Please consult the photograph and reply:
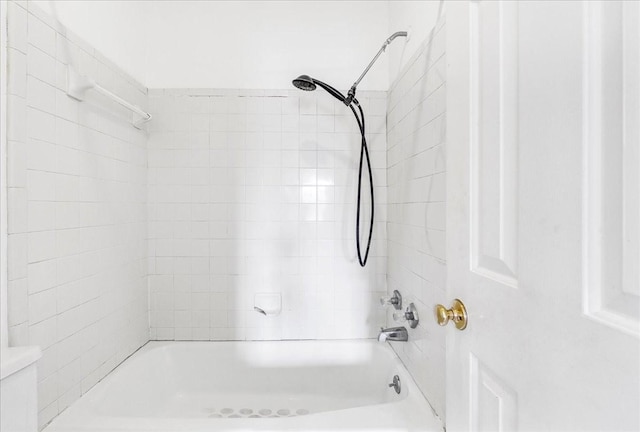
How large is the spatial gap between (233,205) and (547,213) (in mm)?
1605

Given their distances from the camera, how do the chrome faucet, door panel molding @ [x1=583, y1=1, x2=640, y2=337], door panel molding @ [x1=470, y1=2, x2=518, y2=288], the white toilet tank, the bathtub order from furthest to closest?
the bathtub < the chrome faucet < the white toilet tank < door panel molding @ [x1=470, y1=2, x2=518, y2=288] < door panel molding @ [x1=583, y1=1, x2=640, y2=337]

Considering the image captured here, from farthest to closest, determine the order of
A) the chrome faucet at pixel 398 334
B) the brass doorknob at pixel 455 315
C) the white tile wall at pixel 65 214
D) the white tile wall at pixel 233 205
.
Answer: the white tile wall at pixel 233 205 < the chrome faucet at pixel 398 334 < the white tile wall at pixel 65 214 < the brass doorknob at pixel 455 315

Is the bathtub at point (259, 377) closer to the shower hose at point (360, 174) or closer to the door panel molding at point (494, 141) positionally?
the shower hose at point (360, 174)

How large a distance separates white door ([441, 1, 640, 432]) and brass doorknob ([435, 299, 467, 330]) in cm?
2

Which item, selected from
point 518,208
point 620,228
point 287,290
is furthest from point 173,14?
point 620,228

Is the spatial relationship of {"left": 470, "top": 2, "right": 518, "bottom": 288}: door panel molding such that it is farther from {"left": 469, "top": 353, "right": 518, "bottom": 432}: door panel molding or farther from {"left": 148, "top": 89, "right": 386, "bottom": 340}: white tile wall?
{"left": 148, "top": 89, "right": 386, "bottom": 340}: white tile wall

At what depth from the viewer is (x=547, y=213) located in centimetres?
50

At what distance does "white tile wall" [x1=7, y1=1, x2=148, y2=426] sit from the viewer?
1.02 metres

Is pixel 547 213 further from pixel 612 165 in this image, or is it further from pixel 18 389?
pixel 18 389

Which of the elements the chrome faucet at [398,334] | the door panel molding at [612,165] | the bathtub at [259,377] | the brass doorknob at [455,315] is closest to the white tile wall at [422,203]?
the chrome faucet at [398,334]

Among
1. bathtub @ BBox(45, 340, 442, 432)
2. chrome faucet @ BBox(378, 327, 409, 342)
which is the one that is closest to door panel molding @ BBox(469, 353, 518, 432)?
chrome faucet @ BBox(378, 327, 409, 342)

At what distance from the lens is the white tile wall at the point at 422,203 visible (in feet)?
3.86

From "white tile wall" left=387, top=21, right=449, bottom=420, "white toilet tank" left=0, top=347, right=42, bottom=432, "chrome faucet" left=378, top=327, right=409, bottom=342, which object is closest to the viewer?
"white toilet tank" left=0, top=347, right=42, bottom=432

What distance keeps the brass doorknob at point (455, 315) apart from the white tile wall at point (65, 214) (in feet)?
3.69
